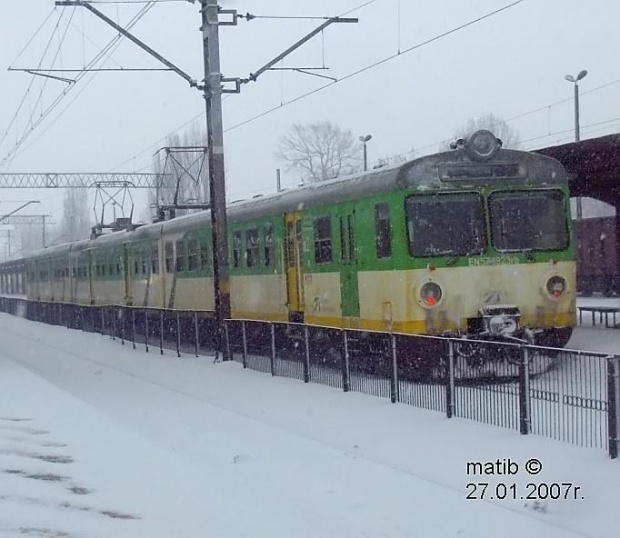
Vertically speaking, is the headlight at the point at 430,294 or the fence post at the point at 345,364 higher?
the headlight at the point at 430,294

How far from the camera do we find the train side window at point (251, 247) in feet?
73.4

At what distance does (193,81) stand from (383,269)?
6078 mm

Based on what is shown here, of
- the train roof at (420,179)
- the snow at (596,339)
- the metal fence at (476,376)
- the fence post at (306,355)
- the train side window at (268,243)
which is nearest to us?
the metal fence at (476,376)

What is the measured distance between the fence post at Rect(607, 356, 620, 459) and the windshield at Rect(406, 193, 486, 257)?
264 inches

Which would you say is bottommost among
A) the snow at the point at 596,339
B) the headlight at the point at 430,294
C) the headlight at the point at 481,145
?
the snow at the point at 596,339

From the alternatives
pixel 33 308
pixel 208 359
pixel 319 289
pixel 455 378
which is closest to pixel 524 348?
pixel 455 378

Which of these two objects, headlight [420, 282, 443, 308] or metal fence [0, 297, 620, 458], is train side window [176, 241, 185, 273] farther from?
headlight [420, 282, 443, 308]

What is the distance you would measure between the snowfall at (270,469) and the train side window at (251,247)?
6.83 meters

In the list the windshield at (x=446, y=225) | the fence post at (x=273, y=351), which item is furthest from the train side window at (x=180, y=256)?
the windshield at (x=446, y=225)

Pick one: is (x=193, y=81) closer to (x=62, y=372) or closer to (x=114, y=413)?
(x=62, y=372)

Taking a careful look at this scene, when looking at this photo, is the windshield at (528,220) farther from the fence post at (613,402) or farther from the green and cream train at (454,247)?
the fence post at (613,402)

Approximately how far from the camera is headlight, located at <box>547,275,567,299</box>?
16.4 m

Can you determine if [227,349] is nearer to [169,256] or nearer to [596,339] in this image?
[596,339]

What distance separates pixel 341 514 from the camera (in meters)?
7.91
